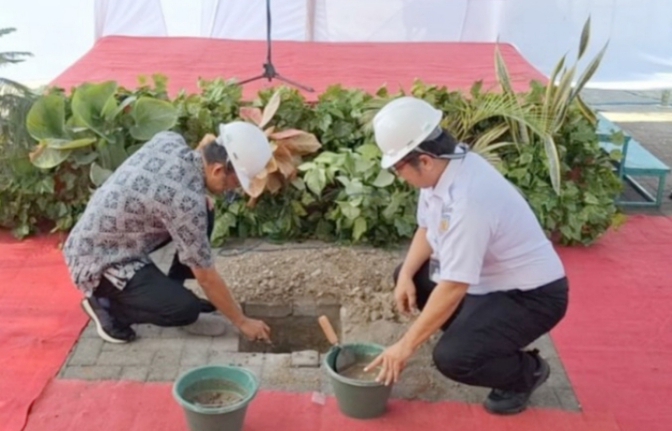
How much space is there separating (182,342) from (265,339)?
321 mm

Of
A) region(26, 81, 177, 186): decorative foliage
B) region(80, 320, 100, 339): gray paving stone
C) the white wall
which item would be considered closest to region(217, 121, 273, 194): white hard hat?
region(80, 320, 100, 339): gray paving stone

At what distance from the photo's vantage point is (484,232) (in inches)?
81.4

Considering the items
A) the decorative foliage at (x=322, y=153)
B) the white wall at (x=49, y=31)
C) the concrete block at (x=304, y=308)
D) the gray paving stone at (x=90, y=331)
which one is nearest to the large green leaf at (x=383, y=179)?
the decorative foliage at (x=322, y=153)

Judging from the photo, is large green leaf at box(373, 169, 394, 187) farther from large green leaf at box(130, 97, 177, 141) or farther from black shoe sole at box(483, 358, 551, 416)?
black shoe sole at box(483, 358, 551, 416)

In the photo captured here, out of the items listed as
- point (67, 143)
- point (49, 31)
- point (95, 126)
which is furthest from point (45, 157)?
point (49, 31)

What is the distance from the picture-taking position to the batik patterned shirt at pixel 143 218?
246cm

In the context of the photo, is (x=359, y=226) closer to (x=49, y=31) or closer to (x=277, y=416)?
(x=277, y=416)

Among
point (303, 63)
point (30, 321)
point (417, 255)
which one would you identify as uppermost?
point (303, 63)

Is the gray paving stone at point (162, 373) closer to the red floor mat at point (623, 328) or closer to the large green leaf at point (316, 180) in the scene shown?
the large green leaf at point (316, 180)

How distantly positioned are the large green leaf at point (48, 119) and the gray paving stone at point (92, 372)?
1.28 meters

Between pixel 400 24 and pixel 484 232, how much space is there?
5124 millimetres

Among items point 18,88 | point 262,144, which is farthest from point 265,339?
point 18,88

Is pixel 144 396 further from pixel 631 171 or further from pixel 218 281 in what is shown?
pixel 631 171

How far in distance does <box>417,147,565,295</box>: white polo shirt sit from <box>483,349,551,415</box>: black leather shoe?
0.36 metres
